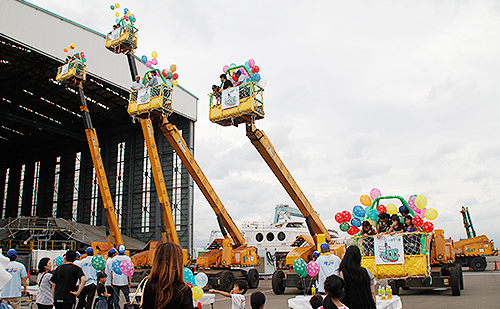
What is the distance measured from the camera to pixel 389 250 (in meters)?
9.81

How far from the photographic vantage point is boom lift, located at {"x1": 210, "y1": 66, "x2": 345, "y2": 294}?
14560 millimetres

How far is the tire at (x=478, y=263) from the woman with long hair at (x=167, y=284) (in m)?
23.3

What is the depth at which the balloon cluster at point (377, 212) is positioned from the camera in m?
11.0

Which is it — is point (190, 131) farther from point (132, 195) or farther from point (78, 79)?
point (78, 79)

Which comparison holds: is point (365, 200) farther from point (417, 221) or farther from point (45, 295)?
point (45, 295)

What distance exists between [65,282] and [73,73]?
17234 mm

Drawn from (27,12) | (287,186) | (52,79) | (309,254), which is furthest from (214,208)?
(52,79)

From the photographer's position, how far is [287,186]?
17.1 meters

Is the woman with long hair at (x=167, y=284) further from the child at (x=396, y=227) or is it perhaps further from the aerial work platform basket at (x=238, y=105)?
the aerial work platform basket at (x=238, y=105)

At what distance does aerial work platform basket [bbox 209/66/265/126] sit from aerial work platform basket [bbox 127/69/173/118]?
2.24 meters

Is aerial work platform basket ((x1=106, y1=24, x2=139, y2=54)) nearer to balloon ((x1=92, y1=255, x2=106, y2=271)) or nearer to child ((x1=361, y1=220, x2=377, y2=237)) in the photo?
balloon ((x1=92, y1=255, x2=106, y2=271))

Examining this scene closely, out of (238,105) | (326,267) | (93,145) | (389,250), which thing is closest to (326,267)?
(326,267)

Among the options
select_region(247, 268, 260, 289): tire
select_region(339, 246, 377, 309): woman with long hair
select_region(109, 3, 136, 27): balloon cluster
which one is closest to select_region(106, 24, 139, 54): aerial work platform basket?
select_region(109, 3, 136, 27): balloon cluster

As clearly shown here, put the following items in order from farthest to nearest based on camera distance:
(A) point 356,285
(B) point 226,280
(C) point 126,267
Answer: (B) point 226,280 < (C) point 126,267 < (A) point 356,285
